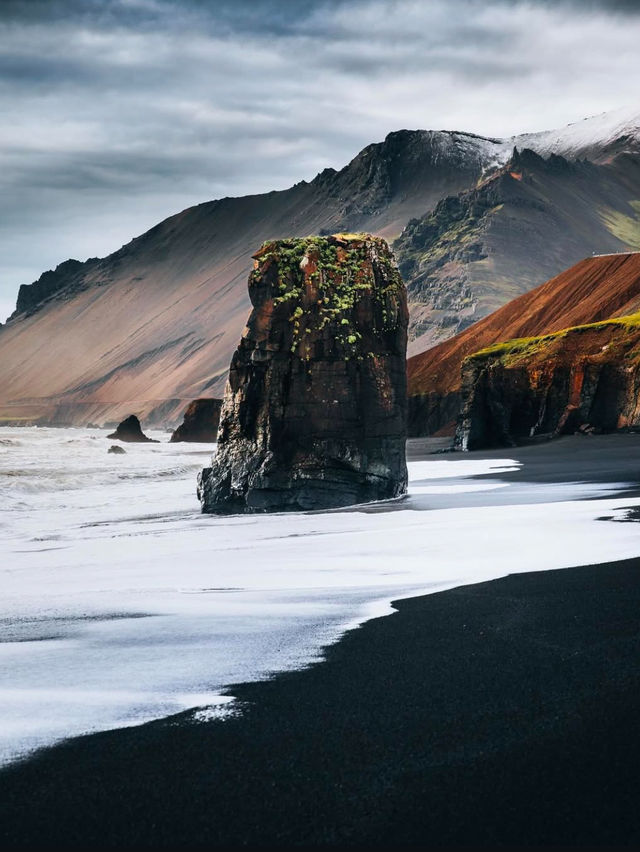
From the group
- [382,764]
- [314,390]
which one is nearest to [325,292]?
[314,390]

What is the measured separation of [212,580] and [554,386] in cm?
3795

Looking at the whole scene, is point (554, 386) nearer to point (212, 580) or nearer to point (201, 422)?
point (212, 580)

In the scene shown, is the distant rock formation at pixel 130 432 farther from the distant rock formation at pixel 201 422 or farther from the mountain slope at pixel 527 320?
the mountain slope at pixel 527 320

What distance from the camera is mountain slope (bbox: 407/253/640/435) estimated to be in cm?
6862

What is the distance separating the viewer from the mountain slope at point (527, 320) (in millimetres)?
68625

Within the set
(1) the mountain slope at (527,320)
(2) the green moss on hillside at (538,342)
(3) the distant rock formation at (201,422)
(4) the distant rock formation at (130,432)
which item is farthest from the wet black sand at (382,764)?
(4) the distant rock formation at (130,432)

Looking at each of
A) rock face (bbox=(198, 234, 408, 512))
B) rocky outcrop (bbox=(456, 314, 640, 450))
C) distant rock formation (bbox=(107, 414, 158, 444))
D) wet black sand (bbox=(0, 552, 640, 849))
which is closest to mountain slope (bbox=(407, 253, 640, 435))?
rocky outcrop (bbox=(456, 314, 640, 450))

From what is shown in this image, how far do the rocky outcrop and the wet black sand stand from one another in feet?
121

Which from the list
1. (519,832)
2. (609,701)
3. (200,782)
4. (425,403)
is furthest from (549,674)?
(425,403)

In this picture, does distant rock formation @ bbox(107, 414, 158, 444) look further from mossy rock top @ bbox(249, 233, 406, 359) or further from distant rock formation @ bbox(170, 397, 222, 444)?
mossy rock top @ bbox(249, 233, 406, 359)

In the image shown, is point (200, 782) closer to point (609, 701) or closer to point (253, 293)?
point (609, 701)

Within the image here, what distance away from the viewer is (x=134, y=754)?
4.63 metres

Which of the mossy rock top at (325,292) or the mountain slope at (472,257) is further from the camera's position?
the mountain slope at (472,257)

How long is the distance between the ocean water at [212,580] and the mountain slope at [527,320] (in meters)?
50.3
